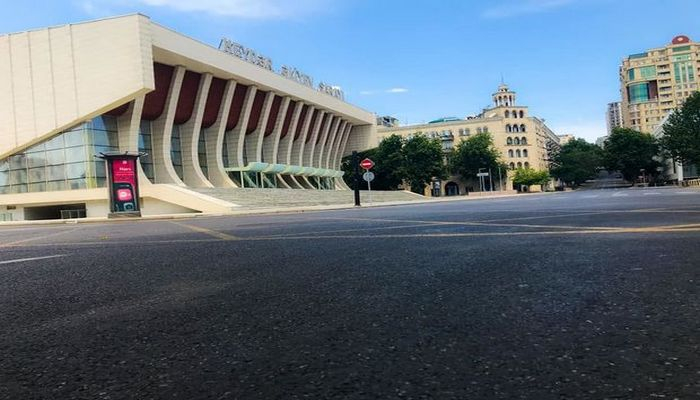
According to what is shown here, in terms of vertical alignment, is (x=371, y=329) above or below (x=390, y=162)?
below

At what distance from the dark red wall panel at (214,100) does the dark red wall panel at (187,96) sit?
1728 millimetres

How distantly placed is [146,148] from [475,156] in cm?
5848

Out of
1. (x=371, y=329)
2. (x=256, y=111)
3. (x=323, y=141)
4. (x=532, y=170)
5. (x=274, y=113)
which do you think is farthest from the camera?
(x=532, y=170)

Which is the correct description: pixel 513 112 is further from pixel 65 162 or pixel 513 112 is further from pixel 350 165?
pixel 65 162

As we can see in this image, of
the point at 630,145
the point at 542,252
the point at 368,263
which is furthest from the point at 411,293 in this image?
the point at 630,145

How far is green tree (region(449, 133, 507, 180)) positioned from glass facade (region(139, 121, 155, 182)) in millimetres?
57219

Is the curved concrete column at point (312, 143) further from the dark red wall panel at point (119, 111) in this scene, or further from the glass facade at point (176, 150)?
the dark red wall panel at point (119, 111)

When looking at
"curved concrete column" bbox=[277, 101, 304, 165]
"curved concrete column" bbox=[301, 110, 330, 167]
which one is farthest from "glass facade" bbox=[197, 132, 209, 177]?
"curved concrete column" bbox=[301, 110, 330, 167]

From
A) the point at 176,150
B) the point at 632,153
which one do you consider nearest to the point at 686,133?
the point at 632,153

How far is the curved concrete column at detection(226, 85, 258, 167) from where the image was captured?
164ft

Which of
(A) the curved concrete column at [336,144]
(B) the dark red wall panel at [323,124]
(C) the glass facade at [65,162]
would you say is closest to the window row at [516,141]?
(A) the curved concrete column at [336,144]

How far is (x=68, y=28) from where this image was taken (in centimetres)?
3622

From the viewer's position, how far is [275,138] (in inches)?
2244

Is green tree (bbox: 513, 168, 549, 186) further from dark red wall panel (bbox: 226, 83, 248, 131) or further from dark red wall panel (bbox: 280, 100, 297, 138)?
dark red wall panel (bbox: 226, 83, 248, 131)
